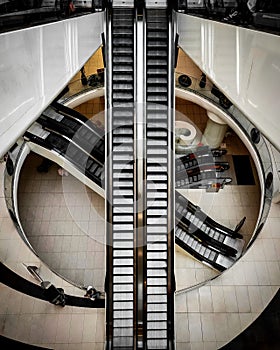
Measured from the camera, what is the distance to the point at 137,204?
10.1m

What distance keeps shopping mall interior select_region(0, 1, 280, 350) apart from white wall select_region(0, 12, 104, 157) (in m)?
0.05

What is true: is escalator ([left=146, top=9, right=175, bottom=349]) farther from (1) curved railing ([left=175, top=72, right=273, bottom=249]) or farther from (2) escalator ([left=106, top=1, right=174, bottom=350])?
(1) curved railing ([left=175, top=72, right=273, bottom=249])

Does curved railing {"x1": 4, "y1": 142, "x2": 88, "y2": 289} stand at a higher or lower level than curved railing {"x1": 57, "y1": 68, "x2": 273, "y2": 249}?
lower

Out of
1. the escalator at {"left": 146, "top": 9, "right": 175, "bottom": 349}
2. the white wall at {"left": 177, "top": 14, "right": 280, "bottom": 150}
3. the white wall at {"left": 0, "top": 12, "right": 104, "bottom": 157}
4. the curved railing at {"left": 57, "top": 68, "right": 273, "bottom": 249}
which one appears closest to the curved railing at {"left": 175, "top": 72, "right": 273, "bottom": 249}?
the curved railing at {"left": 57, "top": 68, "right": 273, "bottom": 249}

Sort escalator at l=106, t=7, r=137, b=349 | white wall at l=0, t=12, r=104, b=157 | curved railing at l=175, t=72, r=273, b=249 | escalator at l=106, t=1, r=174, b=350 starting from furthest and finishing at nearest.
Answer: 1. curved railing at l=175, t=72, r=273, b=249
2. escalator at l=106, t=7, r=137, b=349
3. escalator at l=106, t=1, r=174, b=350
4. white wall at l=0, t=12, r=104, b=157

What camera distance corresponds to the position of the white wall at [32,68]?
484 cm

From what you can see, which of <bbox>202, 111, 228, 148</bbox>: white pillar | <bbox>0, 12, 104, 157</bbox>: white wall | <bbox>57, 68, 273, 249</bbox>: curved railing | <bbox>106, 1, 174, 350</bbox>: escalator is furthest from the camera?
<bbox>202, 111, 228, 148</bbox>: white pillar

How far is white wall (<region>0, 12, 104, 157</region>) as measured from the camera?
4.84 m

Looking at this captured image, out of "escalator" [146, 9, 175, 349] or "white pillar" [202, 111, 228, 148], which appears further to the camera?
"white pillar" [202, 111, 228, 148]

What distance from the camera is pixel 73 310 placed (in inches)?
397

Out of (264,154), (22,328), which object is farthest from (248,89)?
(22,328)

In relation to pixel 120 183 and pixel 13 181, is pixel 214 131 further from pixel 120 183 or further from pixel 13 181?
pixel 13 181

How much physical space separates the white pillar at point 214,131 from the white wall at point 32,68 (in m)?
7.59

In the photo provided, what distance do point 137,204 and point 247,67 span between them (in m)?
5.14
